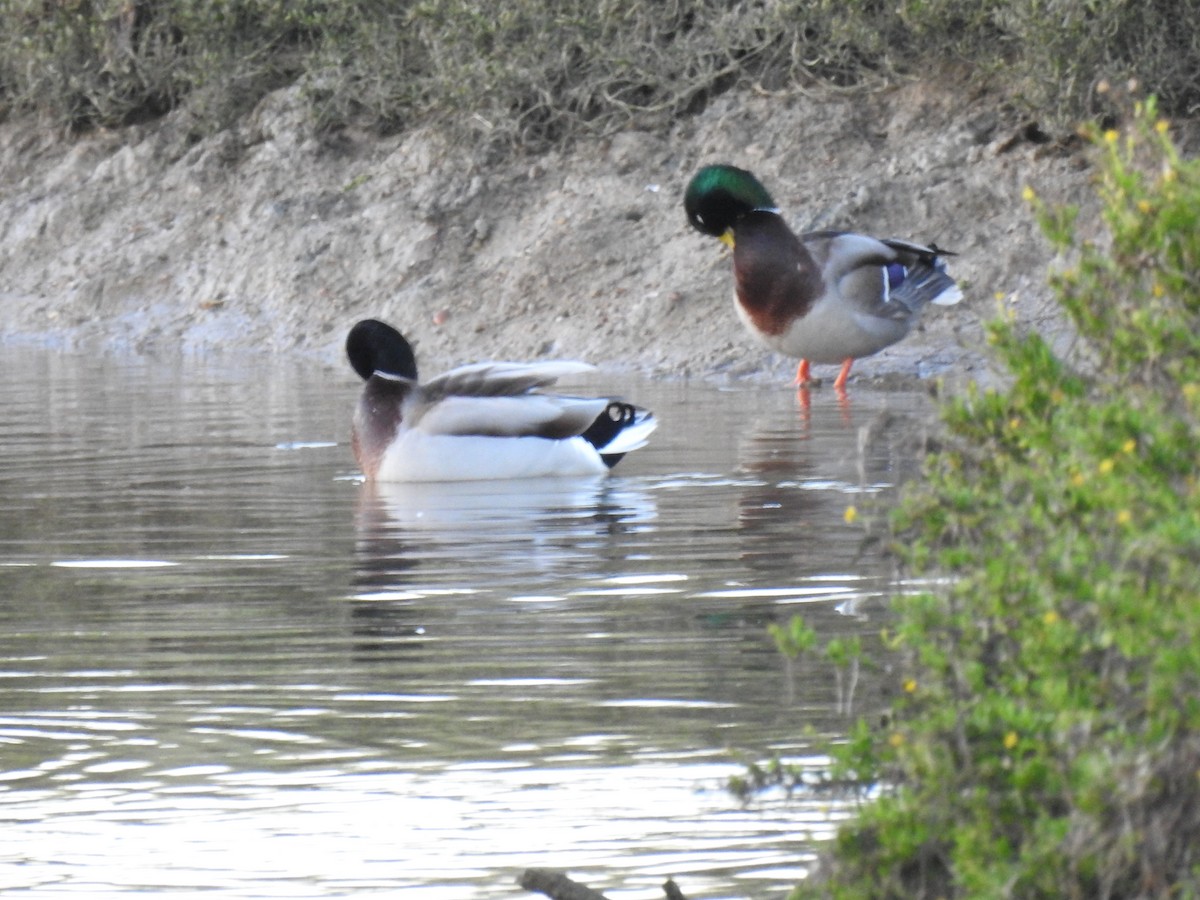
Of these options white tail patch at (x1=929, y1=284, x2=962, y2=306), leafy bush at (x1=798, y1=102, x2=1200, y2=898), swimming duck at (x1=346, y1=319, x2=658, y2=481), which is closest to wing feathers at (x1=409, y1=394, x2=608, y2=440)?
swimming duck at (x1=346, y1=319, x2=658, y2=481)

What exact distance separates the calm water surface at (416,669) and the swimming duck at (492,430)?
14cm

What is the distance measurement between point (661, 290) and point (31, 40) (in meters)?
7.20

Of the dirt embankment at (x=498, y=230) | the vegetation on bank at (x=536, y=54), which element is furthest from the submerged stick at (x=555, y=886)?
the vegetation on bank at (x=536, y=54)

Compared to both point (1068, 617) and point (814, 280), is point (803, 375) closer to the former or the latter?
point (814, 280)

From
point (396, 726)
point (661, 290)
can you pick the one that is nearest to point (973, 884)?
point (396, 726)

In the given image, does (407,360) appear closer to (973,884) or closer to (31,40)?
(973,884)

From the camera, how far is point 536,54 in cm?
1717

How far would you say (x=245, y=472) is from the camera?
9938 mm

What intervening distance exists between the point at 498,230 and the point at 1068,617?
47.4 ft

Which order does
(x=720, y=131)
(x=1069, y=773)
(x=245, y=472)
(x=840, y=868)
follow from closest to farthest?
(x=1069, y=773), (x=840, y=868), (x=245, y=472), (x=720, y=131)

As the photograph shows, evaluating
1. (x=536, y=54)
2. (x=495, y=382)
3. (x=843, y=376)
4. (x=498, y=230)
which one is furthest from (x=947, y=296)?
(x=536, y=54)

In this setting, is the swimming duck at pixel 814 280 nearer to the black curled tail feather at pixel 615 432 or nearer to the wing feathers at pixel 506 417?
the black curled tail feather at pixel 615 432

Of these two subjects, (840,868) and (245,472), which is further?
(245,472)

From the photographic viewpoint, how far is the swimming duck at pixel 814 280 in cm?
1270
